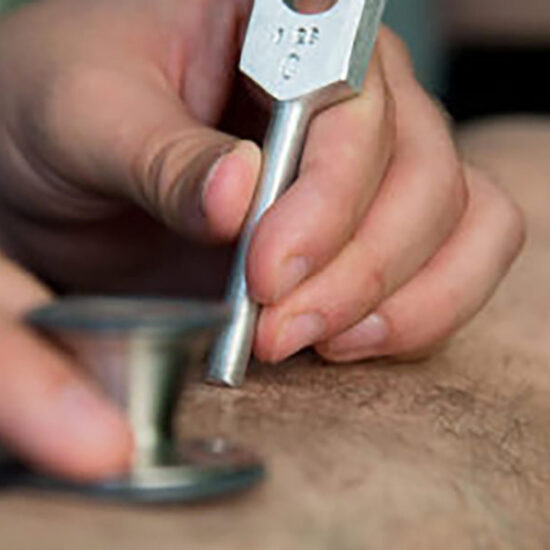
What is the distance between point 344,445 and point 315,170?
212 mm

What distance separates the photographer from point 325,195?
2.02 ft

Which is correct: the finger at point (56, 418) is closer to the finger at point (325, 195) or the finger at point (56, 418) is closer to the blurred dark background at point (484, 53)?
the finger at point (325, 195)

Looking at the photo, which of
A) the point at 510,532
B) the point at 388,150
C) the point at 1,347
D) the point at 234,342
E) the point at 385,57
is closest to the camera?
the point at 1,347

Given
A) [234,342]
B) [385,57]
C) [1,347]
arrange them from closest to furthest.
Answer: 1. [1,347]
2. [234,342]
3. [385,57]

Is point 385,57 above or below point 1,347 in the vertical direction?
below

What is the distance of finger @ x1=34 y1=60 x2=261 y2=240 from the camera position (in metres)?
0.58

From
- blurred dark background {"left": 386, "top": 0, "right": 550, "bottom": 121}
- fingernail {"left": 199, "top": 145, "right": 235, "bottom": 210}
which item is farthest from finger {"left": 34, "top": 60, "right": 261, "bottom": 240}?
blurred dark background {"left": 386, "top": 0, "right": 550, "bottom": 121}

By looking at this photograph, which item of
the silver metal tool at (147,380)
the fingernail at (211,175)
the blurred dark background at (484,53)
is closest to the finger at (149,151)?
the fingernail at (211,175)

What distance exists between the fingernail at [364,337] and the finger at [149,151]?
8 cm

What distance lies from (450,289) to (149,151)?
7.1 inches

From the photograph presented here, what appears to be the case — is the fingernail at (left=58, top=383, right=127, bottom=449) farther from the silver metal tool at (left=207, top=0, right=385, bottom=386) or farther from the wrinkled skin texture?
the silver metal tool at (left=207, top=0, right=385, bottom=386)

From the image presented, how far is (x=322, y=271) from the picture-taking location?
2.07 feet

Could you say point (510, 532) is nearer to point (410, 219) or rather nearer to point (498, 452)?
point (498, 452)

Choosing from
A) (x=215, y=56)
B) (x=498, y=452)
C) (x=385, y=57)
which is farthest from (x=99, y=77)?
(x=498, y=452)
